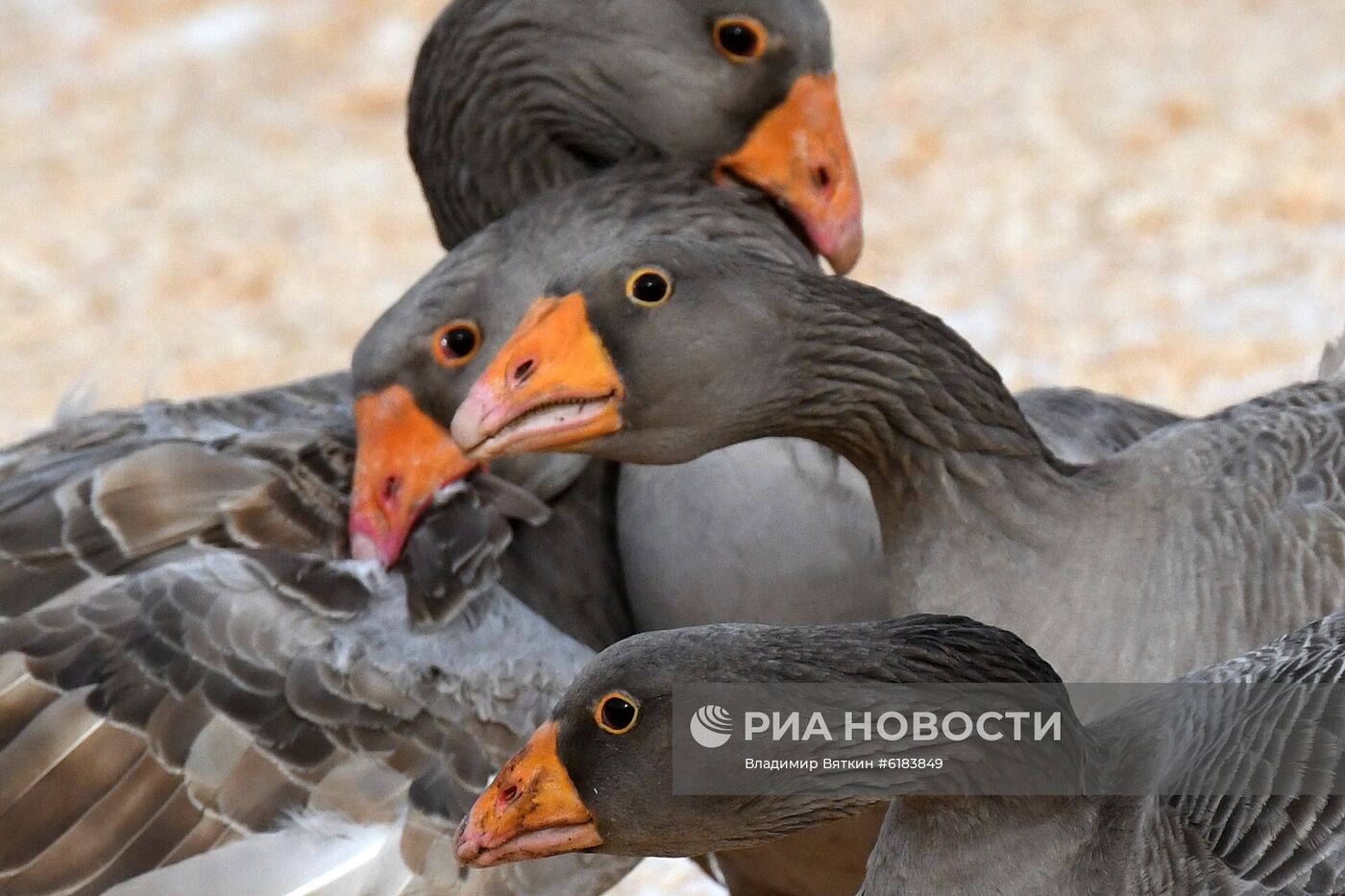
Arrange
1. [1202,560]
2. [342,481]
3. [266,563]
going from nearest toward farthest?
1. [1202,560]
2. [266,563]
3. [342,481]

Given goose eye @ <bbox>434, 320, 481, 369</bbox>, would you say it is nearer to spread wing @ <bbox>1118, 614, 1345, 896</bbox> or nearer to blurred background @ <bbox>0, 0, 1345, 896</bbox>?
spread wing @ <bbox>1118, 614, 1345, 896</bbox>

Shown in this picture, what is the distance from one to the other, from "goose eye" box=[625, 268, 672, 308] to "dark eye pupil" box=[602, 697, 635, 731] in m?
0.70

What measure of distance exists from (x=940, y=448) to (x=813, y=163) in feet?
2.56

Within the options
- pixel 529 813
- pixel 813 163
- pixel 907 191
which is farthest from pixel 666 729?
pixel 907 191

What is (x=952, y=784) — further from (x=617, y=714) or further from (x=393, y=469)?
(x=393, y=469)

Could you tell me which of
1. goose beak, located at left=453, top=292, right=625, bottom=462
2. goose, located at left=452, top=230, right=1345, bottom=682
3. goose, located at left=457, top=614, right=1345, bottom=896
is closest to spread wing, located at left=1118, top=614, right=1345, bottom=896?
goose, located at left=457, top=614, right=1345, bottom=896

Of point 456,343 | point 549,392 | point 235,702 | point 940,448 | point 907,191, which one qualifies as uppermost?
point 907,191

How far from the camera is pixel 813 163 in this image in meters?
3.62

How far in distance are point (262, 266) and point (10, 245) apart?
99cm

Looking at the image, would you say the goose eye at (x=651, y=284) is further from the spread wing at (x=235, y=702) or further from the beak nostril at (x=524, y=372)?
the spread wing at (x=235, y=702)

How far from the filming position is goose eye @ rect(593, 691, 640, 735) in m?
2.40

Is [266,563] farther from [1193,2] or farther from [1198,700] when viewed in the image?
[1193,2]

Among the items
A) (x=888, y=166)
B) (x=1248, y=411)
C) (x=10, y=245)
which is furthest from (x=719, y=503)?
(x=10, y=245)

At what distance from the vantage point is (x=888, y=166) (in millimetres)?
7125
